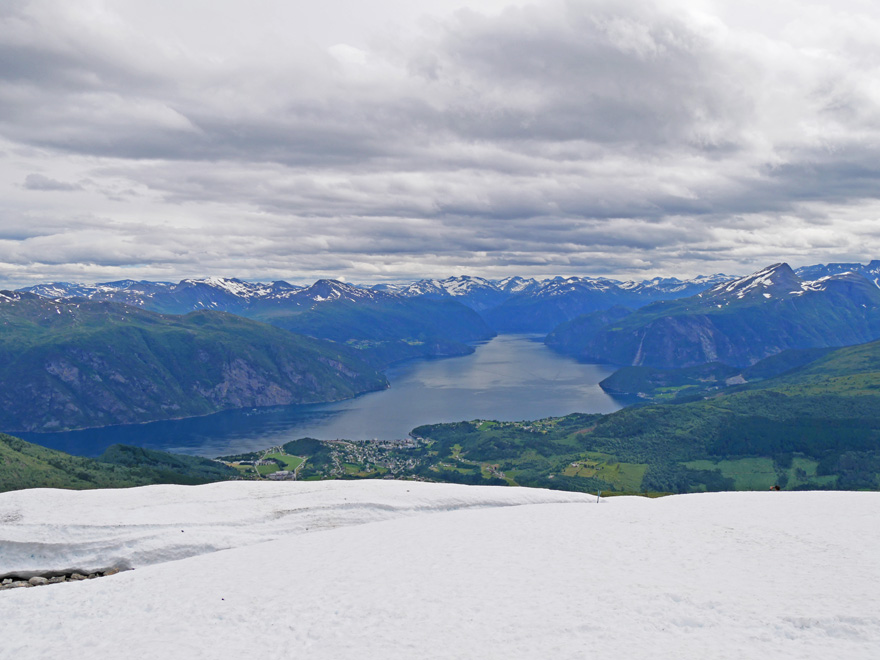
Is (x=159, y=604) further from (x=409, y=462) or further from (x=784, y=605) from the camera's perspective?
(x=409, y=462)

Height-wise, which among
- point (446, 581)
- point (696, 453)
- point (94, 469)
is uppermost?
point (446, 581)

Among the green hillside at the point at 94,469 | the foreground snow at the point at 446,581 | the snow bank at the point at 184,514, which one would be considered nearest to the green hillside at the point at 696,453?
the green hillside at the point at 94,469

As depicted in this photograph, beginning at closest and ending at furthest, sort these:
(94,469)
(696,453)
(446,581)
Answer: (446,581), (94,469), (696,453)

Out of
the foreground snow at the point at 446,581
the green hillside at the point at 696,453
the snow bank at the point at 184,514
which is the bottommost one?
the green hillside at the point at 696,453

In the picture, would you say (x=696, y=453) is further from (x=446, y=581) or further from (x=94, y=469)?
(x=446, y=581)

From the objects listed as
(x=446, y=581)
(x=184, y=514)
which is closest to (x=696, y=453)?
(x=184, y=514)

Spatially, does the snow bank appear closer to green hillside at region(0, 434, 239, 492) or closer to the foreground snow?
the foreground snow

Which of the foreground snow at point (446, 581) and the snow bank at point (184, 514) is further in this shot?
the snow bank at point (184, 514)

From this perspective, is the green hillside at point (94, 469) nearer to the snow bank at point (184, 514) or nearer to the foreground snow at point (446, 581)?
the snow bank at point (184, 514)

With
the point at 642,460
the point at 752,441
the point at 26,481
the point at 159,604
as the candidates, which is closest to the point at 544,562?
the point at 159,604
